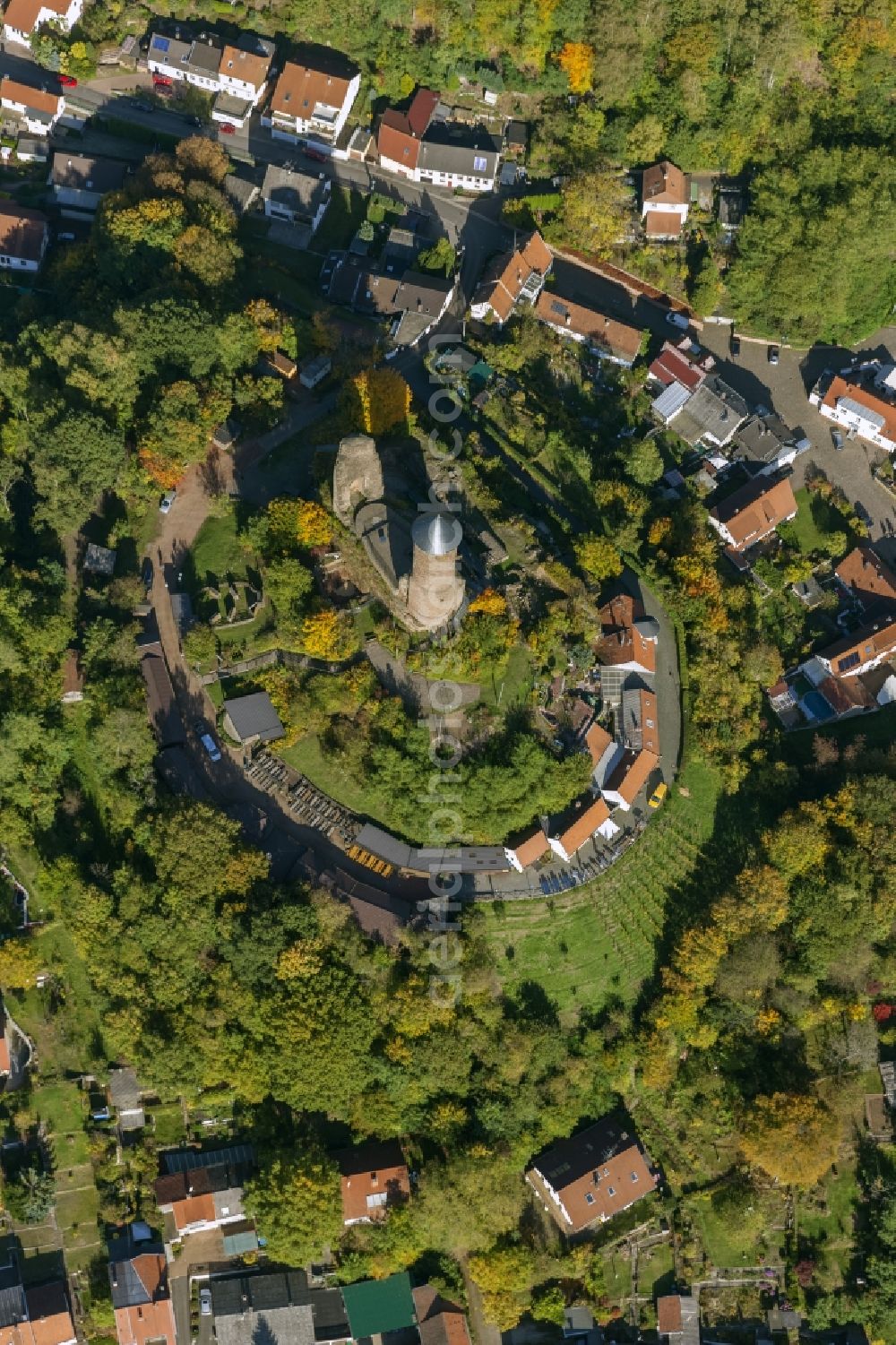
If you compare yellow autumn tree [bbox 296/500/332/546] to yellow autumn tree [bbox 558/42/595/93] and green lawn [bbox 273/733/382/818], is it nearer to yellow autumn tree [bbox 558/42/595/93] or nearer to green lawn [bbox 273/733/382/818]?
green lawn [bbox 273/733/382/818]

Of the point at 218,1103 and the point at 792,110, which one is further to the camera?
the point at 792,110

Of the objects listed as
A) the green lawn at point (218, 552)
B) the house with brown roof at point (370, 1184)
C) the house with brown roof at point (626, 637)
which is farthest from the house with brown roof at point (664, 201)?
the house with brown roof at point (370, 1184)

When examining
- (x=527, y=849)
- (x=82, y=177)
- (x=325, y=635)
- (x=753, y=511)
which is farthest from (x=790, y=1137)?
(x=82, y=177)

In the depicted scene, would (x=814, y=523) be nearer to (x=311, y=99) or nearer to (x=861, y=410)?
(x=861, y=410)

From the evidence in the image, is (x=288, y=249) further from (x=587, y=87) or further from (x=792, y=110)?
(x=792, y=110)

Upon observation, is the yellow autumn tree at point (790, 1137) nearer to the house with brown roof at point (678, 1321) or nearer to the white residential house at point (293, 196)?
the house with brown roof at point (678, 1321)

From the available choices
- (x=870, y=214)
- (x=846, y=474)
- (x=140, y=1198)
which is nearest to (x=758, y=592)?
(x=846, y=474)

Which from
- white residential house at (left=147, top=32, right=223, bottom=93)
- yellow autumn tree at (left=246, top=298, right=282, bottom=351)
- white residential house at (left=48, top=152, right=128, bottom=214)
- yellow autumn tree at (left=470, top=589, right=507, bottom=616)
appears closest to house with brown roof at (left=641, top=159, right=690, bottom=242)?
yellow autumn tree at (left=246, top=298, right=282, bottom=351)
